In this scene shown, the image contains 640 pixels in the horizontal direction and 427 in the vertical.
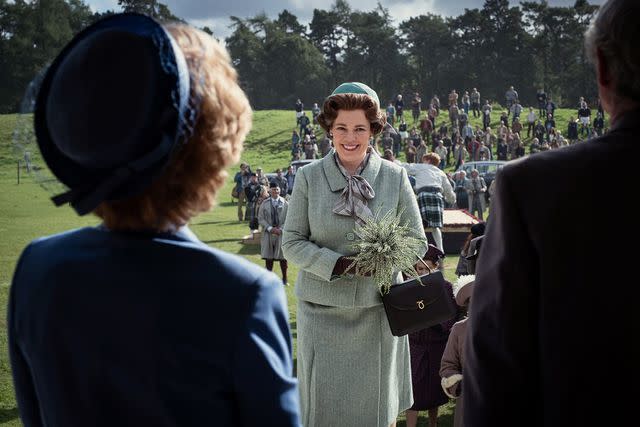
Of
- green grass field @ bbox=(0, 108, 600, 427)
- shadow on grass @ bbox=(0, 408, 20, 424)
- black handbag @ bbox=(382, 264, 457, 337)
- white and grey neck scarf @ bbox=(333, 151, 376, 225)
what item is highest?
white and grey neck scarf @ bbox=(333, 151, 376, 225)

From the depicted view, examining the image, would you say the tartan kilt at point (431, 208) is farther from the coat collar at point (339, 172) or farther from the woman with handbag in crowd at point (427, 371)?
the coat collar at point (339, 172)

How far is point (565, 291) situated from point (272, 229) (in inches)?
442

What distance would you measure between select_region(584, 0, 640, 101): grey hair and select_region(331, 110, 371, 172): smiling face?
247cm

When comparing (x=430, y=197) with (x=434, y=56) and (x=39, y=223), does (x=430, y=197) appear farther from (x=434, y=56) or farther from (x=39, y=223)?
(x=434, y=56)

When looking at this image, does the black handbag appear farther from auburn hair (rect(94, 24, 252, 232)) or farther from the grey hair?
auburn hair (rect(94, 24, 252, 232))

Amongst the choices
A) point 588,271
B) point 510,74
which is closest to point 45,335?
point 588,271

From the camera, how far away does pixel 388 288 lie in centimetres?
389

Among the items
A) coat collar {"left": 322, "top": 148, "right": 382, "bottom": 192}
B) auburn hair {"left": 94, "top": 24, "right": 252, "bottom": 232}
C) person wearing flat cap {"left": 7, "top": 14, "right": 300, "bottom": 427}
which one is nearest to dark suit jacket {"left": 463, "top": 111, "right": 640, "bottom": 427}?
person wearing flat cap {"left": 7, "top": 14, "right": 300, "bottom": 427}

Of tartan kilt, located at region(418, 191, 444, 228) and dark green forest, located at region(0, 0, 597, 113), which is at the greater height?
dark green forest, located at region(0, 0, 597, 113)

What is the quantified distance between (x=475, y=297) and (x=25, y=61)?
254 ft

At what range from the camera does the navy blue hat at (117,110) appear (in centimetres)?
138

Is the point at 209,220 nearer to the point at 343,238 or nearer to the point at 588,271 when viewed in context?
the point at 343,238

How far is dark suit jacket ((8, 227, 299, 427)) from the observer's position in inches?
55.1

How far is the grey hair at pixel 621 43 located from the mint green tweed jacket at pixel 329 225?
2.33 metres
